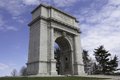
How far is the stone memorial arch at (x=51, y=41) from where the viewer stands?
2427 cm

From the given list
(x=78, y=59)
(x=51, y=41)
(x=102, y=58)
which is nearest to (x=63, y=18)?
(x=51, y=41)

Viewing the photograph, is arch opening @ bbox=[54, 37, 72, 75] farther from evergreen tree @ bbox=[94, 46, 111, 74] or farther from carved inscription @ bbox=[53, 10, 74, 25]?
evergreen tree @ bbox=[94, 46, 111, 74]

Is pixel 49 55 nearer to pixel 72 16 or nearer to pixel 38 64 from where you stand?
pixel 38 64

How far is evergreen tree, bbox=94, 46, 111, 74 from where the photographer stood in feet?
146

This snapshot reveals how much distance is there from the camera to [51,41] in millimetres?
25734

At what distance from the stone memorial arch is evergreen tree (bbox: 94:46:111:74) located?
1726 cm

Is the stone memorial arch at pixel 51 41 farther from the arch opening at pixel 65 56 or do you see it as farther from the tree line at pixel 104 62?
the tree line at pixel 104 62

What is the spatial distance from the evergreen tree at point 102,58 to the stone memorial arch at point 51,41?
56.6 ft

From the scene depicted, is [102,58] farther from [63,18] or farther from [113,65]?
[63,18]

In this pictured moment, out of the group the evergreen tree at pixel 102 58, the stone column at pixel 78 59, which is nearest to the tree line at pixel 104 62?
the evergreen tree at pixel 102 58

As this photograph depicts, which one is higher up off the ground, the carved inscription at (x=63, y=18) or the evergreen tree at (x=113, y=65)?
the carved inscription at (x=63, y=18)

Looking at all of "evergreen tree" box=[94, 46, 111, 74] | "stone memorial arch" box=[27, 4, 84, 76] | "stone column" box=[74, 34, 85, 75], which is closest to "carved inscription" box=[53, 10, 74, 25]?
"stone memorial arch" box=[27, 4, 84, 76]

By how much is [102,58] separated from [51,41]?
25377mm

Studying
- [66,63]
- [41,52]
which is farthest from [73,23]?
[41,52]
